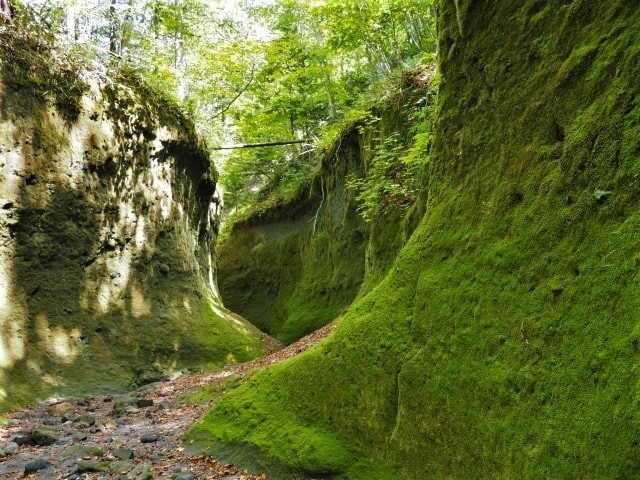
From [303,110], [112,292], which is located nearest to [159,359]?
[112,292]

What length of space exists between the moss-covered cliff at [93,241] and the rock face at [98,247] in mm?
26

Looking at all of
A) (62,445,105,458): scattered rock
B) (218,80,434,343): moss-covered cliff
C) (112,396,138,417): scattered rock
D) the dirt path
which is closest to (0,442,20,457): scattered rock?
the dirt path

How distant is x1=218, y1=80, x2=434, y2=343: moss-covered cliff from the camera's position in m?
10.8

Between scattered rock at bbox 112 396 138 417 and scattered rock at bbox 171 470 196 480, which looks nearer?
scattered rock at bbox 171 470 196 480

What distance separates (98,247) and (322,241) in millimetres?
7545

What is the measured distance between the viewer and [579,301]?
2.99m

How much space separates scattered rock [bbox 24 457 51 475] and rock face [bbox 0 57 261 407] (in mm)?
3449

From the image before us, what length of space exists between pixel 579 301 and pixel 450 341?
1.18m

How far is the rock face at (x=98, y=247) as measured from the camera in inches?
380

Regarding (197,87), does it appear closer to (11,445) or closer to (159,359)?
(159,359)

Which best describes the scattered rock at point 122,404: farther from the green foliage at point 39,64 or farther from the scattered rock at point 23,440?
the green foliage at point 39,64

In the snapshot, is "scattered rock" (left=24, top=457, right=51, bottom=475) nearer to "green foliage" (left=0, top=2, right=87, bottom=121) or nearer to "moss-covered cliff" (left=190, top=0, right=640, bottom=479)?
"moss-covered cliff" (left=190, top=0, right=640, bottom=479)

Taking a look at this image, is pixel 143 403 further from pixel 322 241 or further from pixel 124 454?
pixel 322 241

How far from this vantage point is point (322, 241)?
1686 cm
